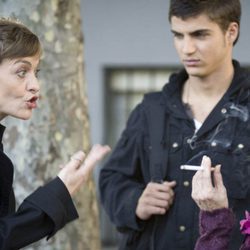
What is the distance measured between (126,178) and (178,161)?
38cm

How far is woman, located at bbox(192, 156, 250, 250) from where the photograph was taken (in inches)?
135

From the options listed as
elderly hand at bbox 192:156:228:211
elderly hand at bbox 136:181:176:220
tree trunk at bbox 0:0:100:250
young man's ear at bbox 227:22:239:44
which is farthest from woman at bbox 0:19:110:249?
tree trunk at bbox 0:0:100:250

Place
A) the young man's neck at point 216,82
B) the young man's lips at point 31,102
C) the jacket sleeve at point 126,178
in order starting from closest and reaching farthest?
the young man's lips at point 31,102
the young man's neck at point 216,82
the jacket sleeve at point 126,178

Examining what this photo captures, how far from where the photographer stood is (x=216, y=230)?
3.43 metres

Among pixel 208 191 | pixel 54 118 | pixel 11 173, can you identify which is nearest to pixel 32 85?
pixel 11 173

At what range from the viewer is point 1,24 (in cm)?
360

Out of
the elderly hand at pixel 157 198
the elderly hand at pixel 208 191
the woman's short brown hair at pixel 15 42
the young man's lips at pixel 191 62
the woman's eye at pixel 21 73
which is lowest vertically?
the elderly hand at pixel 157 198

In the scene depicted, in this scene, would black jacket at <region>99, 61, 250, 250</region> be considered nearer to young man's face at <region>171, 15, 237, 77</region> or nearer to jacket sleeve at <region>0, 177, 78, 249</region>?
young man's face at <region>171, 15, 237, 77</region>

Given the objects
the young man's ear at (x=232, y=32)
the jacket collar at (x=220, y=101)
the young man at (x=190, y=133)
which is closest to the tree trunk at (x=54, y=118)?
the young man at (x=190, y=133)

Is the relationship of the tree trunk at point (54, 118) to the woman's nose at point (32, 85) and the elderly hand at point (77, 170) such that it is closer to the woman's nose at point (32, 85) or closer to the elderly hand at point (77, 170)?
the woman's nose at point (32, 85)

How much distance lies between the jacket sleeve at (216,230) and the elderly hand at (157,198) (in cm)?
90

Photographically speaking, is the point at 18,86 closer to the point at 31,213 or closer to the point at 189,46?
the point at 31,213

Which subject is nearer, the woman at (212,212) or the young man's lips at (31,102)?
the woman at (212,212)

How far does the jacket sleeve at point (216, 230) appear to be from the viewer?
3418 mm
